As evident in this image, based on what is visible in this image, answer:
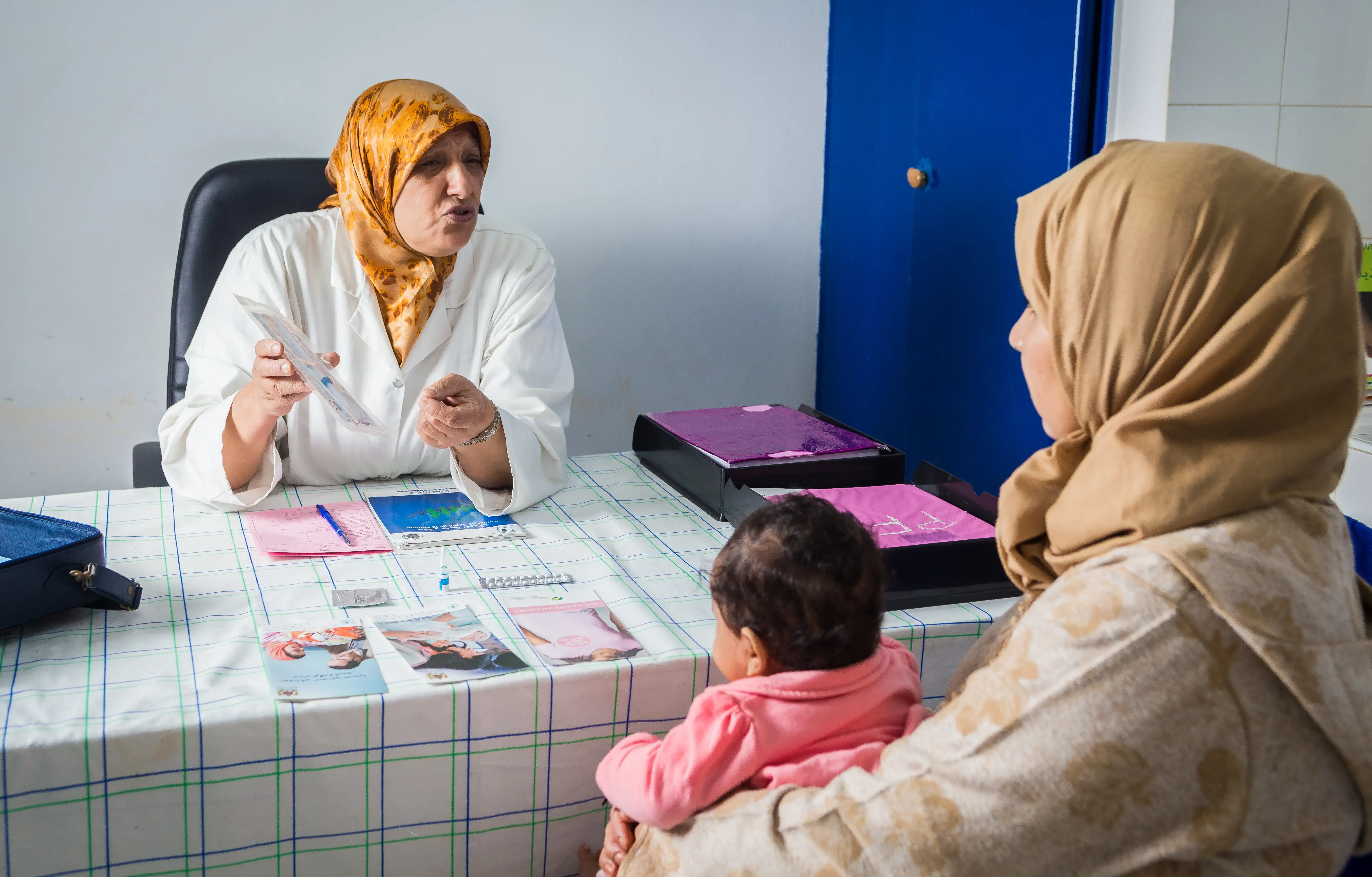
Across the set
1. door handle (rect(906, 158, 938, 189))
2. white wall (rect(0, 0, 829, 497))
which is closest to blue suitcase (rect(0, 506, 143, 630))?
white wall (rect(0, 0, 829, 497))

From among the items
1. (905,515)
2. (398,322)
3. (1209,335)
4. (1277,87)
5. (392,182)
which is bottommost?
(905,515)

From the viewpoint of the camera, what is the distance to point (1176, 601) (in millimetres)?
807

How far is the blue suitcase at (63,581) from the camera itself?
1.24m

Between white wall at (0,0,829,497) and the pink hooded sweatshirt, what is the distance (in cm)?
203

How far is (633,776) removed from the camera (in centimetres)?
104

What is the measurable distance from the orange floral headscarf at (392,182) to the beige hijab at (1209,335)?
4.45 feet

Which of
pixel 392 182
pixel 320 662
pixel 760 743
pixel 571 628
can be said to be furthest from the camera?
pixel 392 182

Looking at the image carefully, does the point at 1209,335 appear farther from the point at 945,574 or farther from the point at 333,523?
the point at 333,523

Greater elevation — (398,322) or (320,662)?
(398,322)

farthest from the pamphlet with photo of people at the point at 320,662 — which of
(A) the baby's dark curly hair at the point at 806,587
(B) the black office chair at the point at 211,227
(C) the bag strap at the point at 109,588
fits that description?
(B) the black office chair at the point at 211,227

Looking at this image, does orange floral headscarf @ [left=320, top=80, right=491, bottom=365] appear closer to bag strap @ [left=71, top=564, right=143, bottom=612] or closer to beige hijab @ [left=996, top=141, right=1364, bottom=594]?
bag strap @ [left=71, top=564, right=143, bottom=612]

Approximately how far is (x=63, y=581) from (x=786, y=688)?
899 millimetres

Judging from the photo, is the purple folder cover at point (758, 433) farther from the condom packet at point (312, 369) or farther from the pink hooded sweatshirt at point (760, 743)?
the pink hooded sweatshirt at point (760, 743)

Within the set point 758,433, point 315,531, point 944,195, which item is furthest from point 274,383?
point 944,195
